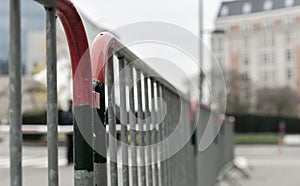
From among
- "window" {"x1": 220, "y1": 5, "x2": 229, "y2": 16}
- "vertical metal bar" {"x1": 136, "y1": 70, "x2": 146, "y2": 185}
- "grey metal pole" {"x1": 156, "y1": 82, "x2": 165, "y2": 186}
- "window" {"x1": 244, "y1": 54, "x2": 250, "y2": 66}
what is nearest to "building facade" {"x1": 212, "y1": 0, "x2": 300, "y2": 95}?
"window" {"x1": 244, "y1": 54, "x2": 250, "y2": 66}

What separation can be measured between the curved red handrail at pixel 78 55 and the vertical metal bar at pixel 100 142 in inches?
5.2

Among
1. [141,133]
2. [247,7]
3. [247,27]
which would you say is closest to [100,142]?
[141,133]

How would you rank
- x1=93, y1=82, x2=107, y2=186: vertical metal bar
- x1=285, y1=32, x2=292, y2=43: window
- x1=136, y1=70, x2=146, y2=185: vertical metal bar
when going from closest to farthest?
1. x1=93, y1=82, x2=107, y2=186: vertical metal bar
2. x1=136, y1=70, x2=146, y2=185: vertical metal bar
3. x1=285, y1=32, x2=292, y2=43: window

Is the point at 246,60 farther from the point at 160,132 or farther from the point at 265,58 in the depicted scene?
the point at 160,132

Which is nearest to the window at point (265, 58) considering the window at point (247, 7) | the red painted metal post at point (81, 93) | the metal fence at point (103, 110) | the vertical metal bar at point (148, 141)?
the window at point (247, 7)

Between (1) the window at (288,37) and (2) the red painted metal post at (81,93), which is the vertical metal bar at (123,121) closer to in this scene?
(2) the red painted metal post at (81,93)

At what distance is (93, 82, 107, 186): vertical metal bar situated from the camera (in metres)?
1.79

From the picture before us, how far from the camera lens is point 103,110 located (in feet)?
6.05

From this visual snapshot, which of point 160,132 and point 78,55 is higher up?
point 78,55

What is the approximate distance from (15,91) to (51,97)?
0.94 ft

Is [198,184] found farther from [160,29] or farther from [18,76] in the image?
[18,76]

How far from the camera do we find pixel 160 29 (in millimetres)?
2096

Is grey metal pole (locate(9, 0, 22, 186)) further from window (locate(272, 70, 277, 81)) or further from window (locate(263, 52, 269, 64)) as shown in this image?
window (locate(263, 52, 269, 64))

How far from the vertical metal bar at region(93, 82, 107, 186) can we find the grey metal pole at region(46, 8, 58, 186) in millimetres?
284
